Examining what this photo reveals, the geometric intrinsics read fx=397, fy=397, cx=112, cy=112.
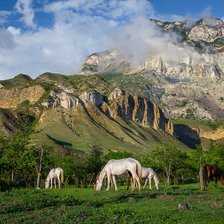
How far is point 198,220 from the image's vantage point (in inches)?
684

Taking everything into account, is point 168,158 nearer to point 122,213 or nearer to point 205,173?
point 205,173

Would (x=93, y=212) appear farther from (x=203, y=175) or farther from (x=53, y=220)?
(x=203, y=175)

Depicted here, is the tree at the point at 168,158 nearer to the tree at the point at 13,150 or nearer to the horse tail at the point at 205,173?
the tree at the point at 13,150

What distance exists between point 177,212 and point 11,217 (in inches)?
322

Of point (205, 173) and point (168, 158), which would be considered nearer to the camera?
point (205, 173)

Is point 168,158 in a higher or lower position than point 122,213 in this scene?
higher

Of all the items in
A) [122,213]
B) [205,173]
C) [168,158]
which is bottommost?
[122,213]

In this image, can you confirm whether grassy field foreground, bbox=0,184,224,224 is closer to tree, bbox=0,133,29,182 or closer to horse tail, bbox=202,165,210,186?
horse tail, bbox=202,165,210,186

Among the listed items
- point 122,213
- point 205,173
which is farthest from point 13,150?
point 122,213

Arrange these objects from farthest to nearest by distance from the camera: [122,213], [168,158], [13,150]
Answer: [168,158]
[13,150]
[122,213]

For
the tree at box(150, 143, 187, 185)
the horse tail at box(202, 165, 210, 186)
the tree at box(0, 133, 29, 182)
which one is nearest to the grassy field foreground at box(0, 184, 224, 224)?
the horse tail at box(202, 165, 210, 186)

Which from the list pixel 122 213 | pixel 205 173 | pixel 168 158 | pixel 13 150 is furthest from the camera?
pixel 168 158

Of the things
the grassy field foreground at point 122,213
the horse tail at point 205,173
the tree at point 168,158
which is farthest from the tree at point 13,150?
the grassy field foreground at point 122,213

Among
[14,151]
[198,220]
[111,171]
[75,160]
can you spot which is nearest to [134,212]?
[198,220]
